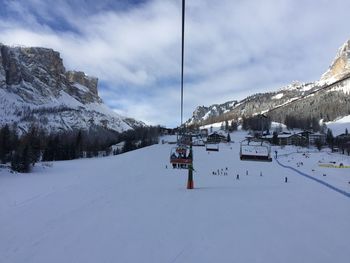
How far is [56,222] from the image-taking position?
11531 mm

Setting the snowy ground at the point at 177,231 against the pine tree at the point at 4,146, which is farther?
the pine tree at the point at 4,146

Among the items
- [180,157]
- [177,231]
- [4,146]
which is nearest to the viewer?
[177,231]

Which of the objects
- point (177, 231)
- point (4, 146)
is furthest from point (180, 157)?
point (4, 146)

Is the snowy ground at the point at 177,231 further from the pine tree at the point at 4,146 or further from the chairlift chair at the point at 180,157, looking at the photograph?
the pine tree at the point at 4,146

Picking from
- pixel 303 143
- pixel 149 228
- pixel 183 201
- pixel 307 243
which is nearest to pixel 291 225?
pixel 307 243

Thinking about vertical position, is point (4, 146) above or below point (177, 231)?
above

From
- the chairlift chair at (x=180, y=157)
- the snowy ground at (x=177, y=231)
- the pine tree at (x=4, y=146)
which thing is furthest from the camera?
the pine tree at (x=4, y=146)

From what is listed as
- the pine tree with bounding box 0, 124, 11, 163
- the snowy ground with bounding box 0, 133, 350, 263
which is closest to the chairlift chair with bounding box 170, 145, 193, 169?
the snowy ground with bounding box 0, 133, 350, 263

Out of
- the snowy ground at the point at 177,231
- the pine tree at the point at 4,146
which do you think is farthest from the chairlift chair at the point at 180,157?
the pine tree at the point at 4,146

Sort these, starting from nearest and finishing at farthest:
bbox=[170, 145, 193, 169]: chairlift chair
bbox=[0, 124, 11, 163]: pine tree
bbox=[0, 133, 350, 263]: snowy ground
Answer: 1. bbox=[0, 133, 350, 263]: snowy ground
2. bbox=[170, 145, 193, 169]: chairlift chair
3. bbox=[0, 124, 11, 163]: pine tree

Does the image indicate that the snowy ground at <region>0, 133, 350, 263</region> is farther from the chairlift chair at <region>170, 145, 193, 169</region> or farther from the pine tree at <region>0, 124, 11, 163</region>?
the pine tree at <region>0, 124, 11, 163</region>

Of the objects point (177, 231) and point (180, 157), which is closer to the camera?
point (177, 231)

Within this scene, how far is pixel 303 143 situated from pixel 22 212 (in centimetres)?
14249

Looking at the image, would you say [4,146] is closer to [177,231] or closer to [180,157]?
[180,157]
